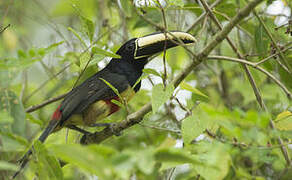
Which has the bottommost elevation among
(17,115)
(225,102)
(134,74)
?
(225,102)

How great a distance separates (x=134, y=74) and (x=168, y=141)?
5.46 feet

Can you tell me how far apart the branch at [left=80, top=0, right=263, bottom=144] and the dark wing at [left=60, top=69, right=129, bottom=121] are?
0.25 m

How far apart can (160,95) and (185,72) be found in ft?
0.86

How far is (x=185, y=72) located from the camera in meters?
2.13

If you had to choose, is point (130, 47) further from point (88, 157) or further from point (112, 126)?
point (88, 157)

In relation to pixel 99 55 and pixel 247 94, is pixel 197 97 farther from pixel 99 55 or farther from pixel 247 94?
pixel 247 94

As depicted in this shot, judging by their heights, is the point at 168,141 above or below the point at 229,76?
above

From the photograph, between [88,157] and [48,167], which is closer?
[88,157]

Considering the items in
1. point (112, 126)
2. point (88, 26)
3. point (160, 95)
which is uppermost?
point (88, 26)

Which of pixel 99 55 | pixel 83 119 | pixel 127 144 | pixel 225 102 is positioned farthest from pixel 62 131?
pixel 225 102

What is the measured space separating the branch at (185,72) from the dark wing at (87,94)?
245 mm

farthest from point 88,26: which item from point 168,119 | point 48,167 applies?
point 168,119

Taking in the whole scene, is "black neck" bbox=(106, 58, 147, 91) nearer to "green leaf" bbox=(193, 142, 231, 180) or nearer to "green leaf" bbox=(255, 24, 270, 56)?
"green leaf" bbox=(255, 24, 270, 56)

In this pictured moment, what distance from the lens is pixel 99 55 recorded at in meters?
2.38
